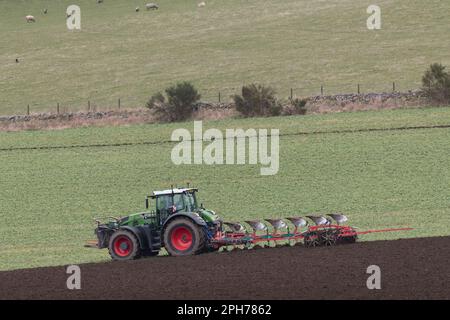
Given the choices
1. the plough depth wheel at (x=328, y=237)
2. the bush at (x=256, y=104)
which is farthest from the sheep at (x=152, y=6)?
the plough depth wheel at (x=328, y=237)

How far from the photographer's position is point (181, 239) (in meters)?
29.4

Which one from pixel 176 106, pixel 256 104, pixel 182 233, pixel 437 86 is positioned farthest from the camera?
pixel 176 106

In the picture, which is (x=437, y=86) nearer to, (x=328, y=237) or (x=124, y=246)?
(x=328, y=237)

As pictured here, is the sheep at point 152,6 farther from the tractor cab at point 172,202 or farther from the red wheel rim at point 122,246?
the red wheel rim at point 122,246

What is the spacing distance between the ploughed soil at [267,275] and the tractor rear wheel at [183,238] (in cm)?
37

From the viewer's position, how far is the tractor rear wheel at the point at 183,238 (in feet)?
94.5

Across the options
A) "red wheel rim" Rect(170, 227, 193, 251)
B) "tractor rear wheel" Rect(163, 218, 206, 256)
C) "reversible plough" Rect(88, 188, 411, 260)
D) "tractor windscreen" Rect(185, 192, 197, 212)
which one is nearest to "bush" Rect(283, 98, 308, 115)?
"reversible plough" Rect(88, 188, 411, 260)

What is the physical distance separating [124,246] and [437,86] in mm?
38142

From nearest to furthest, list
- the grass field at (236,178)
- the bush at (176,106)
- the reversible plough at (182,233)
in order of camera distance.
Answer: the reversible plough at (182,233) < the grass field at (236,178) < the bush at (176,106)

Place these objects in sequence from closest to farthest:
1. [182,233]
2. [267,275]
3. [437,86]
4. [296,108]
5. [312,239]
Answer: [267,275], [182,233], [312,239], [437,86], [296,108]

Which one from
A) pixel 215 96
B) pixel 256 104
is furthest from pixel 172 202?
pixel 215 96

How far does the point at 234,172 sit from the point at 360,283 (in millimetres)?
23545

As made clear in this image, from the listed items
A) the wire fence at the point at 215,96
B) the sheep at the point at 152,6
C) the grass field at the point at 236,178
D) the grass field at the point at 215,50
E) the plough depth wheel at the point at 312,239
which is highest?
→ the sheep at the point at 152,6

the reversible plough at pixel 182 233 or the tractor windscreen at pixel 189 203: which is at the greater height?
the tractor windscreen at pixel 189 203
